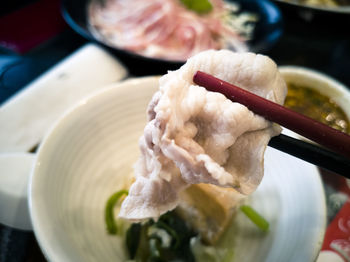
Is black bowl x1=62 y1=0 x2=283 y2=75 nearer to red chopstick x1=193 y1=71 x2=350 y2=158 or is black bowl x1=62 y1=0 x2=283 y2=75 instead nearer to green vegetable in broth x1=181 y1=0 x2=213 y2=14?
green vegetable in broth x1=181 y1=0 x2=213 y2=14

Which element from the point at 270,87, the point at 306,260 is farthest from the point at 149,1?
the point at 306,260

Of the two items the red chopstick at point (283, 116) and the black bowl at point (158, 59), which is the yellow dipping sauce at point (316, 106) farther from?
Answer: the black bowl at point (158, 59)

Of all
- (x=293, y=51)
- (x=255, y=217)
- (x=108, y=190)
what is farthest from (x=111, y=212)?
(x=293, y=51)

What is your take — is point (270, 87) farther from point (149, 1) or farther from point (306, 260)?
point (149, 1)

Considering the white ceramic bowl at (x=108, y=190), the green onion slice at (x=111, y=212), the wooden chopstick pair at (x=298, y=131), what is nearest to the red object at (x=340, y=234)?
the white ceramic bowl at (x=108, y=190)

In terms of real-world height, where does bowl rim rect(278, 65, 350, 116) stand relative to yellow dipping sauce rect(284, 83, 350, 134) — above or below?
above

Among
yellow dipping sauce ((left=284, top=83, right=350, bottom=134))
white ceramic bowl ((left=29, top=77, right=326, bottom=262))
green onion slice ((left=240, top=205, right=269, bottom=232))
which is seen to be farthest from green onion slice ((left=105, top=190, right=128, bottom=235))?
yellow dipping sauce ((left=284, top=83, right=350, bottom=134))
